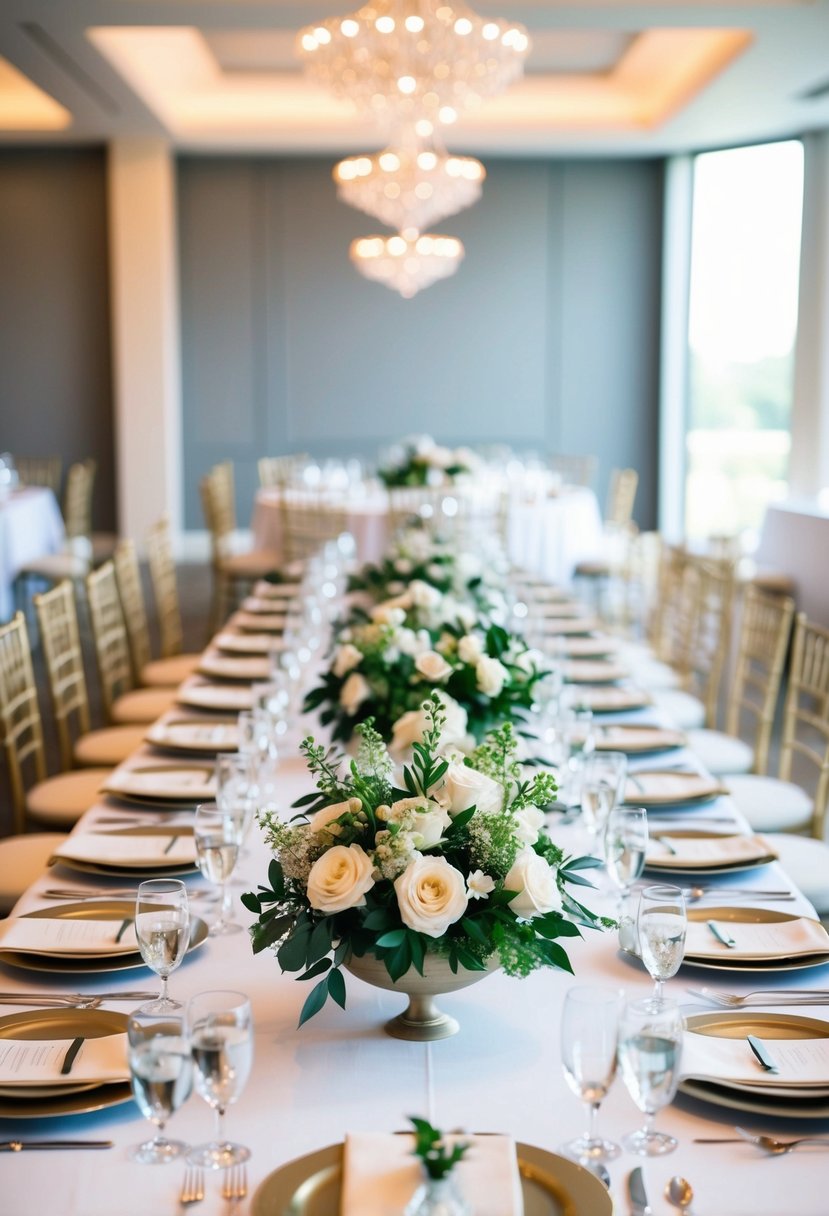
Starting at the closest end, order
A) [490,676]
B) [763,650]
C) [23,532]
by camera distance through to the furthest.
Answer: [490,676]
[763,650]
[23,532]

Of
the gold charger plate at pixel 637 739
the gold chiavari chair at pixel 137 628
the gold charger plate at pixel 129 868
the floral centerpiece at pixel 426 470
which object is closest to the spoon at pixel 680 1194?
the gold charger plate at pixel 129 868

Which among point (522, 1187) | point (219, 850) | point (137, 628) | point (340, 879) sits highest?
point (340, 879)

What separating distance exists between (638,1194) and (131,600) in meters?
3.92

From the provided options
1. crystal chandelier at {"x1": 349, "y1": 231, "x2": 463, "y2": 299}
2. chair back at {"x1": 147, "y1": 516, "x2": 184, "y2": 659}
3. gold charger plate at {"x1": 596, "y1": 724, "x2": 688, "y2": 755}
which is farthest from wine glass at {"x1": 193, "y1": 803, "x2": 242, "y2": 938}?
crystal chandelier at {"x1": 349, "y1": 231, "x2": 463, "y2": 299}

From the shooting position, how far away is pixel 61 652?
13.4 feet

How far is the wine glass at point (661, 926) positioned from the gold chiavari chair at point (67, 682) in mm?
2446

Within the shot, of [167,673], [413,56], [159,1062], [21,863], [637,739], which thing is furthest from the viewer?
[413,56]

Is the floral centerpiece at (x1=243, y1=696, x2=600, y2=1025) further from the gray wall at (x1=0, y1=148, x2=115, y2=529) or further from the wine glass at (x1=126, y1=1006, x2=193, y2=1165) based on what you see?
the gray wall at (x1=0, y1=148, x2=115, y2=529)

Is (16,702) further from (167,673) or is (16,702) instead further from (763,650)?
(763,650)

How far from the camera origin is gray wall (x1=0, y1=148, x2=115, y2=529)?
1138 cm

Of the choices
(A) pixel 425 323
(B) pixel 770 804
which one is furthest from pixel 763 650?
(A) pixel 425 323

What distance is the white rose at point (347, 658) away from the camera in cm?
272

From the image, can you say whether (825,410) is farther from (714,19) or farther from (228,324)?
(228,324)

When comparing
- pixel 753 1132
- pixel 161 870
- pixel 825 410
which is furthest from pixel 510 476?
pixel 753 1132
